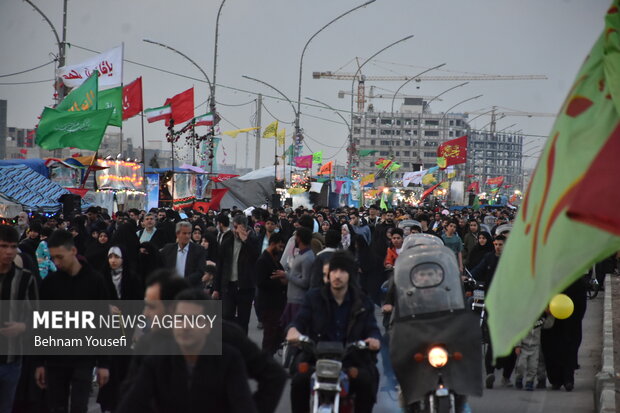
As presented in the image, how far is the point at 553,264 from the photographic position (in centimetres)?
264

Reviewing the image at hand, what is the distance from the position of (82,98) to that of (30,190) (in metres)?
4.02

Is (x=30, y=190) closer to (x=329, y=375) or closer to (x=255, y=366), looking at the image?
(x=329, y=375)

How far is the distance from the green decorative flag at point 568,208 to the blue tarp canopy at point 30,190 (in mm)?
21274

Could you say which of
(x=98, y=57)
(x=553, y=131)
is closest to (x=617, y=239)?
(x=553, y=131)

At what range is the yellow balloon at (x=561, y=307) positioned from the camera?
11.2 m

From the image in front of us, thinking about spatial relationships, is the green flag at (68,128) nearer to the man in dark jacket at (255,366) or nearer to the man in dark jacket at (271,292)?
the man in dark jacket at (271,292)

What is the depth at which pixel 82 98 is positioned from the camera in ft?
89.9

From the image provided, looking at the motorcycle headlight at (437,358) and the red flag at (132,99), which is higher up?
the red flag at (132,99)

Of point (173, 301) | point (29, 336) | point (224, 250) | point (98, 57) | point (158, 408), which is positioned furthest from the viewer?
point (98, 57)

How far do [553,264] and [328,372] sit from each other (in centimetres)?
413

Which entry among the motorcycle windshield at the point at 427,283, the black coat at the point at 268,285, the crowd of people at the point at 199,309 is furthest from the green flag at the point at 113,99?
the motorcycle windshield at the point at 427,283

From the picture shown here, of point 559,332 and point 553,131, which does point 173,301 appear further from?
point 559,332

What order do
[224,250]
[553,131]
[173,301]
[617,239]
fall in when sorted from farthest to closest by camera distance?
[224,250], [173,301], [553,131], [617,239]

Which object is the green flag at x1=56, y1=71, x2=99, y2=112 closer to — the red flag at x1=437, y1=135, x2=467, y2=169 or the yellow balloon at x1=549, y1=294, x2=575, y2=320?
the yellow balloon at x1=549, y1=294, x2=575, y2=320
